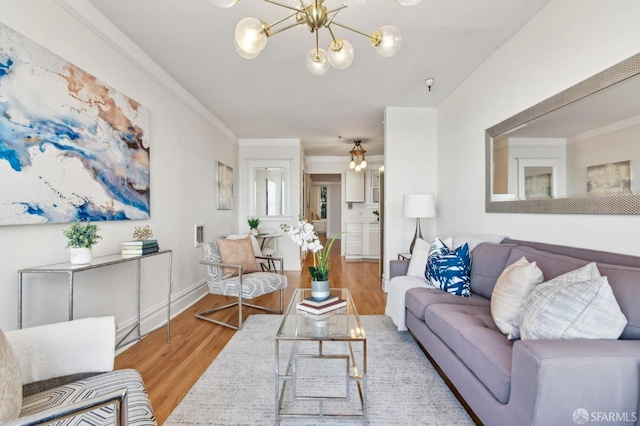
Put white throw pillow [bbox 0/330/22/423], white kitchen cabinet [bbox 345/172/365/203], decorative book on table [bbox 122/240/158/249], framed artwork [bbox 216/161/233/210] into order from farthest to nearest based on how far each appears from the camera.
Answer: white kitchen cabinet [bbox 345/172/365/203] → framed artwork [bbox 216/161/233/210] → decorative book on table [bbox 122/240/158/249] → white throw pillow [bbox 0/330/22/423]

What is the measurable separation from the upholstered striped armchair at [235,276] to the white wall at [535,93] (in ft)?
7.36

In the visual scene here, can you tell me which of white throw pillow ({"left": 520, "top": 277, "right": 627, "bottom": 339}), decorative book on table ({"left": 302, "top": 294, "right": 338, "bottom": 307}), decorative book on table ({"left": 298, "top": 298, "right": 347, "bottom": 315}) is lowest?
decorative book on table ({"left": 298, "top": 298, "right": 347, "bottom": 315})

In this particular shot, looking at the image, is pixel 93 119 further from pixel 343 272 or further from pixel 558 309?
pixel 343 272

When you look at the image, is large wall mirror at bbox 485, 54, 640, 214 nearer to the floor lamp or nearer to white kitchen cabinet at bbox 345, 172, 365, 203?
the floor lamp

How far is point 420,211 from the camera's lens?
355 cm

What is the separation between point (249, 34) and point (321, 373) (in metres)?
2.13

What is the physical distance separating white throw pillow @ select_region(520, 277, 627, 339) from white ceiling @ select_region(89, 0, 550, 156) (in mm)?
1935

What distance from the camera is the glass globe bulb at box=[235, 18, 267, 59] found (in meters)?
1.55

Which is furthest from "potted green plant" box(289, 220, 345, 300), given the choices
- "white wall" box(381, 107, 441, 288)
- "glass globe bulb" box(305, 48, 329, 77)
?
"white wall" box(381, 107, 441, 288)

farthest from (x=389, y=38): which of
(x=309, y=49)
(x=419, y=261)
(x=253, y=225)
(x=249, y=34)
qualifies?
(x=253, y=225)

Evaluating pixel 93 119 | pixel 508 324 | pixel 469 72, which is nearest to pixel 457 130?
pixel 469 72

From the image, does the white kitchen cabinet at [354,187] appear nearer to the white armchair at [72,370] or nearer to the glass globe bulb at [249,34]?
the glass globe bulb at [249,34]

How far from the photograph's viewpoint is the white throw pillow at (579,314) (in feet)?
3.83

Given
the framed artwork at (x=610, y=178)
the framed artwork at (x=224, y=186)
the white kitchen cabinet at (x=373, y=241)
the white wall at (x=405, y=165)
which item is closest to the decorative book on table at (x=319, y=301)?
the framed artwork at (x=610, y=178)
